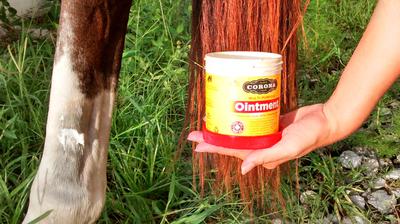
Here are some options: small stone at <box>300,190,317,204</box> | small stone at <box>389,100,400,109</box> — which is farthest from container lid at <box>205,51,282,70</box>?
small stone at <box>389,100,400,109</box>

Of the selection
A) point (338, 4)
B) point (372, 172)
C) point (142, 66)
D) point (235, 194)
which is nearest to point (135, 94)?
point (142, 66)

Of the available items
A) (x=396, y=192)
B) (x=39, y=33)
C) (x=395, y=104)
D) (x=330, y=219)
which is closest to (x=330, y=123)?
(x=330, y=219)

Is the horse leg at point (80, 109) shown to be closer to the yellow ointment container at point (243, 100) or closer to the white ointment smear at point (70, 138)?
the white ointment smear at point (70, 138)

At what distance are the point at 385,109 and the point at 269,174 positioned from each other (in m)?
0.60

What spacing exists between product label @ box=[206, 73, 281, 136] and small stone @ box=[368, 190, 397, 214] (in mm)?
503

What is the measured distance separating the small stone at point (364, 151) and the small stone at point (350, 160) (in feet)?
0.08

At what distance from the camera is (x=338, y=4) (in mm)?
2334

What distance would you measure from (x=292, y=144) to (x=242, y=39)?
216 mm

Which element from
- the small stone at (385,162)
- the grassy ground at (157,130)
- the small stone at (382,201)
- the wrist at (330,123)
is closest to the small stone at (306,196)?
the grassy ground at (157,130)

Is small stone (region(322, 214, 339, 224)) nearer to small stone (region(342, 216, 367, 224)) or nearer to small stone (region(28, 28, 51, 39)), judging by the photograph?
small stone (region(342, 216, 367, 224))

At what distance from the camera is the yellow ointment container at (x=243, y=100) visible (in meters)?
1.04

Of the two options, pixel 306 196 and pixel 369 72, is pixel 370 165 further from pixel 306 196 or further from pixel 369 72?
pixel 369 72

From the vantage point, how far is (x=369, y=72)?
3.52 feet

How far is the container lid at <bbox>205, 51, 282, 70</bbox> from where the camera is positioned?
1.04m
